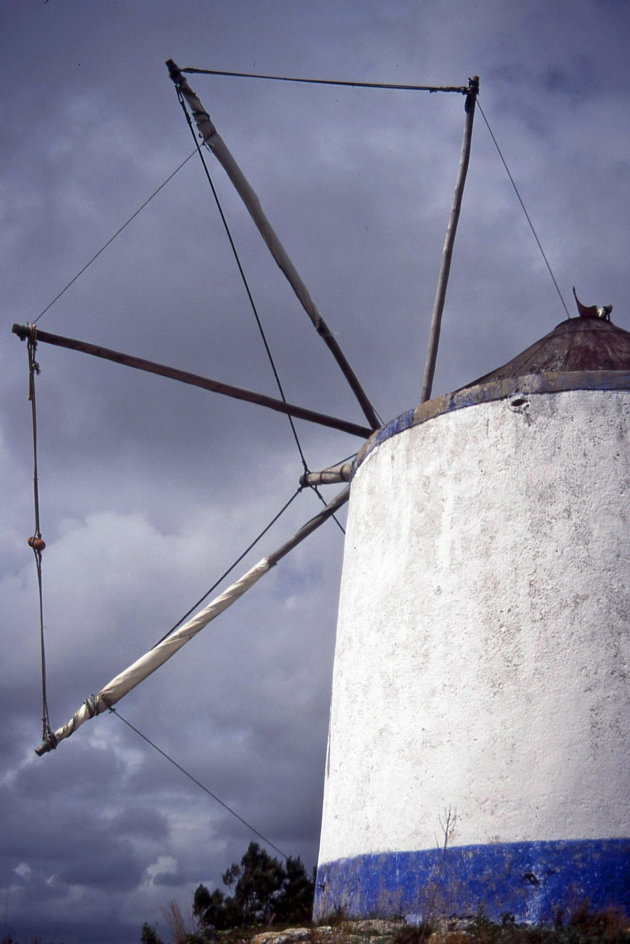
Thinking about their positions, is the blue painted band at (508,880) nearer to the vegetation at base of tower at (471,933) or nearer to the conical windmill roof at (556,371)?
the vegetation at base of tower at (471,933)

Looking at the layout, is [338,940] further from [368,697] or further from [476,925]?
[368,697]

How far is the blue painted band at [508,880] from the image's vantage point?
552 cm

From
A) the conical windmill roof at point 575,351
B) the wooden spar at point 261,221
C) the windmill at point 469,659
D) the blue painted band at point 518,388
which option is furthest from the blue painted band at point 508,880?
the wooden spar at point 261,221

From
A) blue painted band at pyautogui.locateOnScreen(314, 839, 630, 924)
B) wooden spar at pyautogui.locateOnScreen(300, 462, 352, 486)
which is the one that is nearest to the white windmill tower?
blue painted band at pyautogui.locateOnScreen(314, 839, 630, 924)

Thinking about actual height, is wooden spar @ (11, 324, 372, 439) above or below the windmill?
above

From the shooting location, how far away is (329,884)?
686cm

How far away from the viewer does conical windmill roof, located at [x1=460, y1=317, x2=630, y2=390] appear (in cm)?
738

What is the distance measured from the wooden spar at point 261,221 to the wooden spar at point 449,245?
0.64m

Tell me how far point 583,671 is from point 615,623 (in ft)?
1.06

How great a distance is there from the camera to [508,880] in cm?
569

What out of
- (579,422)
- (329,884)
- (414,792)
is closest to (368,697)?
(414,792)

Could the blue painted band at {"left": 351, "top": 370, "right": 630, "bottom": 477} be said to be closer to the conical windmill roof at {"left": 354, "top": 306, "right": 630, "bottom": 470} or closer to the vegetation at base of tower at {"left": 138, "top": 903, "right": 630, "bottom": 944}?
the conical windmill roof at {"left": 354, "top": 306, "right": 630, "bottom": 470}

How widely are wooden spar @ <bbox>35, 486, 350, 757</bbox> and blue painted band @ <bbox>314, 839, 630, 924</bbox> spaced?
3790 millimetres

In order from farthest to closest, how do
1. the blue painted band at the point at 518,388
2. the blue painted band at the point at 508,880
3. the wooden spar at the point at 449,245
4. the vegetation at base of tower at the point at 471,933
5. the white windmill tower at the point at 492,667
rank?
the wooden spar at the point at 449,245
the blue painted band at the point at 518,388
the white windmill tower at the point at 492,667
the blue painted band at the point at 508,880
the vegetation at base of tower at the point at 471,933
